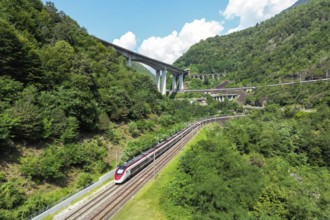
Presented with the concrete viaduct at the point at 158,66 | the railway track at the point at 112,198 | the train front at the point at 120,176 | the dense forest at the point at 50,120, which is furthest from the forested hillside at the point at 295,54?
the train front at the point at 120,176

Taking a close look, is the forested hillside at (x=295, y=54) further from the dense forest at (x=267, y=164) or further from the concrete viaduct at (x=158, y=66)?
the concrete viaduct at (x=158, y=66)

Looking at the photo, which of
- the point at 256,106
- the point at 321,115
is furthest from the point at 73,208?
the point at 256,106

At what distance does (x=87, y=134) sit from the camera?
41.4 meters

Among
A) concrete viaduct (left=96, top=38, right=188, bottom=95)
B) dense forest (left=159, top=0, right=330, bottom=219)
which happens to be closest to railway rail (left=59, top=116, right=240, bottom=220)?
dense forest (left=159, top=0, right=330, bottom=219)

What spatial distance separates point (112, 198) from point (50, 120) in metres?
14.1

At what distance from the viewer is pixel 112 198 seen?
90.7 feet

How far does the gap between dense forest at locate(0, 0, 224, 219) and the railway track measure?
3.13 m

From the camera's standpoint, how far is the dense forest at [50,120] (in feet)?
85.7

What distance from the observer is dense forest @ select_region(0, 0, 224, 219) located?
85.7 feet

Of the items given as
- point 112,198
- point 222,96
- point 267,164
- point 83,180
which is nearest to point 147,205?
point 112,198

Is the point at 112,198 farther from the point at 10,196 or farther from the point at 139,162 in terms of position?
the point at 10,196

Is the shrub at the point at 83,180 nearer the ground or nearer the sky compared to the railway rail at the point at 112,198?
nearer the sky

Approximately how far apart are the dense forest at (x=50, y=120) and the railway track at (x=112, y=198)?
3.13 meters

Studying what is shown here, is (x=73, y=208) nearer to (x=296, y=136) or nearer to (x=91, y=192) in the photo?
(x=91, y=192)
